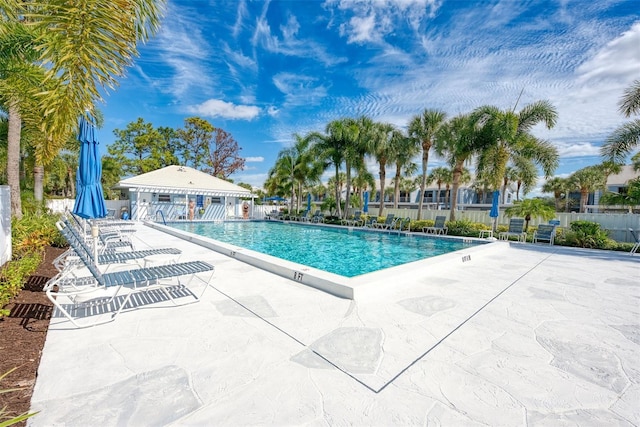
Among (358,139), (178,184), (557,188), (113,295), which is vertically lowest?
(113,295)

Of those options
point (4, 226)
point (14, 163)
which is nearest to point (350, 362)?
point (4, 226)

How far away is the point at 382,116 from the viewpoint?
2286 cm

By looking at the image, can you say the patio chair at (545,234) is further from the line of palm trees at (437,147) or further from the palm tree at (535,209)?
the line of palm trees at (437,147)

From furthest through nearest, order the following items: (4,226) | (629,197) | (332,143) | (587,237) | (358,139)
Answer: (332,143), (358,139), (587,237), (629,197), (4,226)

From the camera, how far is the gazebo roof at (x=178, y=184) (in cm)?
→ 2355

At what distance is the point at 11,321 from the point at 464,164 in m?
19.7

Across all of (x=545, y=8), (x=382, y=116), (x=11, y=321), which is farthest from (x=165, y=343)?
(x=382, y=116)

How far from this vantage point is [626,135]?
1324 cm

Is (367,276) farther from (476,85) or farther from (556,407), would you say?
(476,85)

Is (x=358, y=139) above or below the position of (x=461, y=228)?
above

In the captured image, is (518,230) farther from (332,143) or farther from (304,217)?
(304,217)

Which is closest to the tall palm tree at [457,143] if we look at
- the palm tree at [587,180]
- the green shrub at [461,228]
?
the green shrub at [461,228]

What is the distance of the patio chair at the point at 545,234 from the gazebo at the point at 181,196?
77.4 ft

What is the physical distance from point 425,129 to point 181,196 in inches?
850
